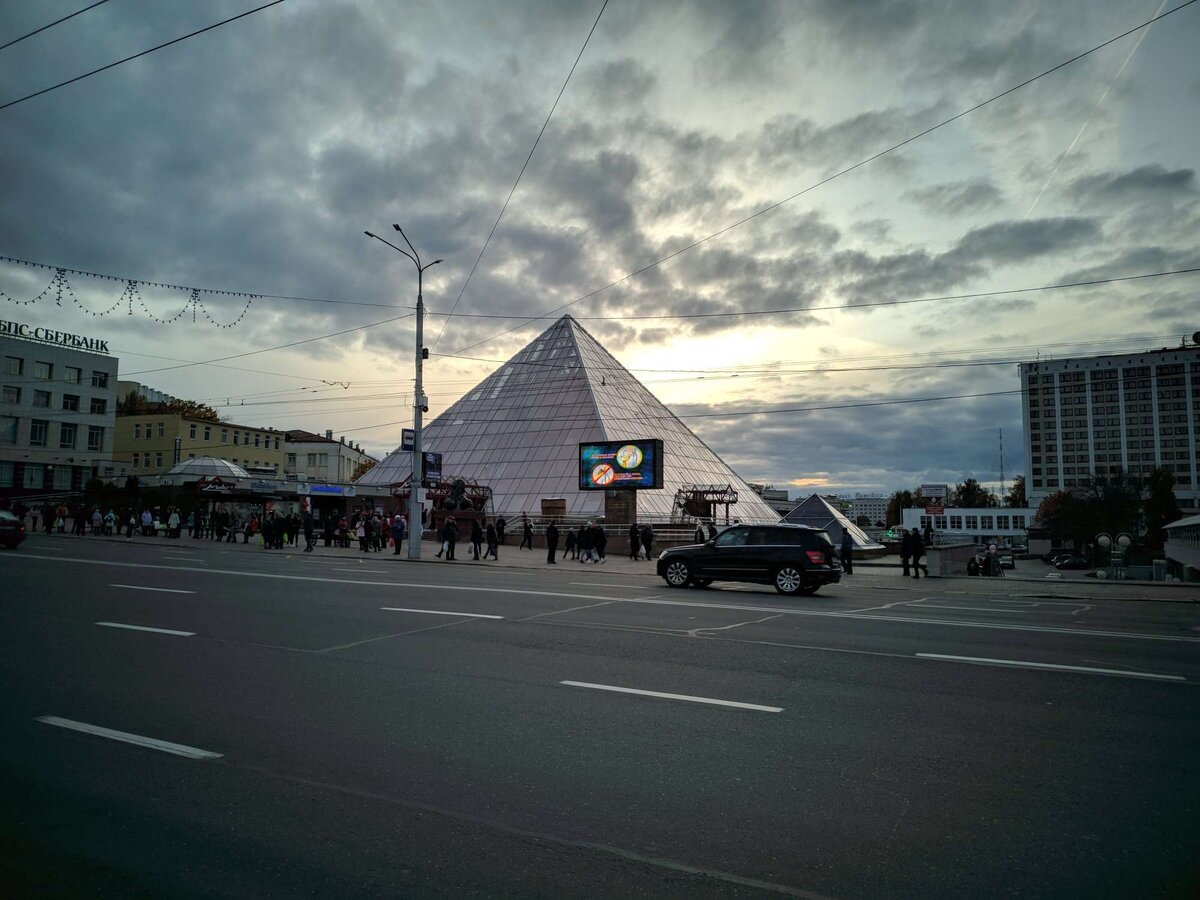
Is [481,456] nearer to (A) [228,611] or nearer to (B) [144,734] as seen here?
(A) [228,611]

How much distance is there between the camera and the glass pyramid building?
164ft

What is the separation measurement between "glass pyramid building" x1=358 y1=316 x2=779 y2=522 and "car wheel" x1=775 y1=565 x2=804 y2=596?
2750 centimetres

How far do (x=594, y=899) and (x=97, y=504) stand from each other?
56.2 metres

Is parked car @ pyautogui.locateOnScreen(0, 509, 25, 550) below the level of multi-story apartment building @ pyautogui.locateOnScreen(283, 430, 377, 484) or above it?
below

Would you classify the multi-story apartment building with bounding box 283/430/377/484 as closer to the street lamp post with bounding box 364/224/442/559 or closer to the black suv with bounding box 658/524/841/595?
the street lamp post with bounding box 364/224/442/559

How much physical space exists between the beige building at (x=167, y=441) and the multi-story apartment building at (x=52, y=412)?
23.8ft

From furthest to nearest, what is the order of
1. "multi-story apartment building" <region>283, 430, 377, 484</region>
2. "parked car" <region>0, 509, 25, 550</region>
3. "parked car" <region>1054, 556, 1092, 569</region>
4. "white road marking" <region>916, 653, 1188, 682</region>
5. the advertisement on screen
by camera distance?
"multi-story apartment building" <region>283, 430, 377, 484</region> → "parked car" <region>1054, 556, 1092, 569</region> → the advertisement on screen → "parked car" <region>0, 509, 25, 550</region> → "white road marking" <region>916, 653, 1188, 682</region>

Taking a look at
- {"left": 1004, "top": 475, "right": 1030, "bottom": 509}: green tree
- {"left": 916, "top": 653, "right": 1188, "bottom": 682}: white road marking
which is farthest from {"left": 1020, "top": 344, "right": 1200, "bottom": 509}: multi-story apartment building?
{"left": 916, "top": 653, "right": 1188, "bottom": 682}: white road marking

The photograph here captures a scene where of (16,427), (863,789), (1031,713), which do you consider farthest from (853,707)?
(16,427)

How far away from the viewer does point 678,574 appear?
1908cm

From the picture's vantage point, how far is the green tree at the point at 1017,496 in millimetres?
162413

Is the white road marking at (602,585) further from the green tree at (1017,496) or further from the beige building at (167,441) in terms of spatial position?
the green tree at (1017,496)

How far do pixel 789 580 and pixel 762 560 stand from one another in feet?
2.54

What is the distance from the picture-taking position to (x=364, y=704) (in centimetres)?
666
